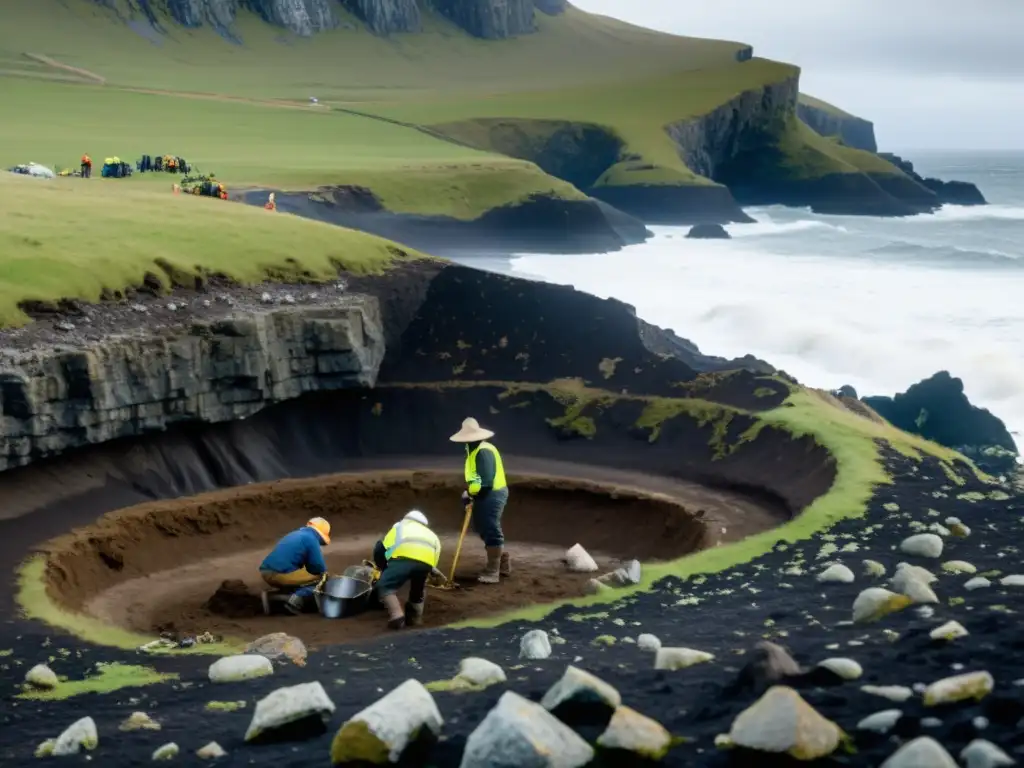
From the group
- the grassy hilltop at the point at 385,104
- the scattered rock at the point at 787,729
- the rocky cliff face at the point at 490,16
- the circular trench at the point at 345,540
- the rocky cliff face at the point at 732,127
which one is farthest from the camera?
the rocky cliff face at the point at 490,16

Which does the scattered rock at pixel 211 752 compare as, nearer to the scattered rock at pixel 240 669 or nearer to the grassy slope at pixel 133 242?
the scattered rock at pixel 240 669

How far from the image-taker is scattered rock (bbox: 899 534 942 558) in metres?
16.1

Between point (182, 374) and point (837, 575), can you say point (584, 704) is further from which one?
point (182, 374)

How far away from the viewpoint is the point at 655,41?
184375 millimetres

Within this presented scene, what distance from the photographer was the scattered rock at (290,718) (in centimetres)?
963

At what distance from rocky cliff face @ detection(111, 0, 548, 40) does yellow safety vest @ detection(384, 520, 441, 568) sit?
141 metres

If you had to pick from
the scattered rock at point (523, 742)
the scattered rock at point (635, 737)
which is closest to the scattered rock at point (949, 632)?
the scattered rock at point (635, 737)

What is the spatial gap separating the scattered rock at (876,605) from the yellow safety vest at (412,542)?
6606 mm

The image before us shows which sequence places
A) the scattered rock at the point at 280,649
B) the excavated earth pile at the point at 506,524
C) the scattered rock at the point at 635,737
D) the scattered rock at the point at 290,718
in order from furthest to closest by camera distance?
the scattered rock at the point at 280,649 < the scattered rock at the point at 290,718 < the excavated earth pile at the point at 506,524 < the scattered rock at the point at 635,737

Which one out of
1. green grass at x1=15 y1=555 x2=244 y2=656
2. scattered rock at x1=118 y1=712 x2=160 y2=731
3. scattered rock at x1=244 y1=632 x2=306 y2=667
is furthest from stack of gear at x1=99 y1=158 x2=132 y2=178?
scattered rock at x1=118 y1=712 x2=160 y2=731

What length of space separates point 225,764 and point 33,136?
71.6 m

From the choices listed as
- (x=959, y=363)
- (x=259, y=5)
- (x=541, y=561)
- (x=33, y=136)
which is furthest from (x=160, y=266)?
(x=259, y=5)

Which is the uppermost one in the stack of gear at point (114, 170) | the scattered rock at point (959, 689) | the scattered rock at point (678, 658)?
the stack of gear at point (114, 170)

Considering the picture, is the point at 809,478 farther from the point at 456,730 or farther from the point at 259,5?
the point at 259,5
